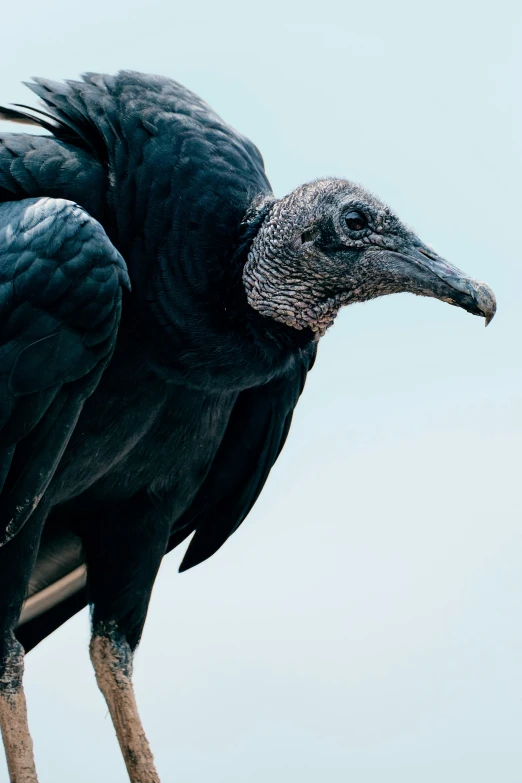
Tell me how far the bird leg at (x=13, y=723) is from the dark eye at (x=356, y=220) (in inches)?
84.2

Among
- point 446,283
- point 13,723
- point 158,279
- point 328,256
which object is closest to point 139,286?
point 158,279

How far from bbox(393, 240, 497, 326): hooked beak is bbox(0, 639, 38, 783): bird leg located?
7.13 feet

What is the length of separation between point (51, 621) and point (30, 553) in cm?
118

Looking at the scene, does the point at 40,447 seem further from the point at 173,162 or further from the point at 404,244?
the point at 404,244

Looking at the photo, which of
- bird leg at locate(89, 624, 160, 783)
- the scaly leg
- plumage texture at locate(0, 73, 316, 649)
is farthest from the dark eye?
bird leg at locate(89, 624, 160, 783)

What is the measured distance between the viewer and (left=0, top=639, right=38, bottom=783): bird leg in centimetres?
586

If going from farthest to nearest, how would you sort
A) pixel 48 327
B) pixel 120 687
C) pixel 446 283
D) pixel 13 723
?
pixel 120 687 < pixel 13 723 < pixel 446 283 < pixel 48 327

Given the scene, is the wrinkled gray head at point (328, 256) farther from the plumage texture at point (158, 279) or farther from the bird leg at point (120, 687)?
the bird leg at point (120, 687)

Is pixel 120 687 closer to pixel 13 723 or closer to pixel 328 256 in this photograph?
pixel 13 723

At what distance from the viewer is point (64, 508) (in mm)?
6340

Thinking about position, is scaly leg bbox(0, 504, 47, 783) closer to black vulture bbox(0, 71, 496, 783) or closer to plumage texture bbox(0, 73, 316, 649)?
black vulture bbox(0, 71, 496, 783)

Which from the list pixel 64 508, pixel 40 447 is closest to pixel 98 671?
pixel 64 508

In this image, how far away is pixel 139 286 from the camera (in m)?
5.77

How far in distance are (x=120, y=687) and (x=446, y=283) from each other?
7.61ft
